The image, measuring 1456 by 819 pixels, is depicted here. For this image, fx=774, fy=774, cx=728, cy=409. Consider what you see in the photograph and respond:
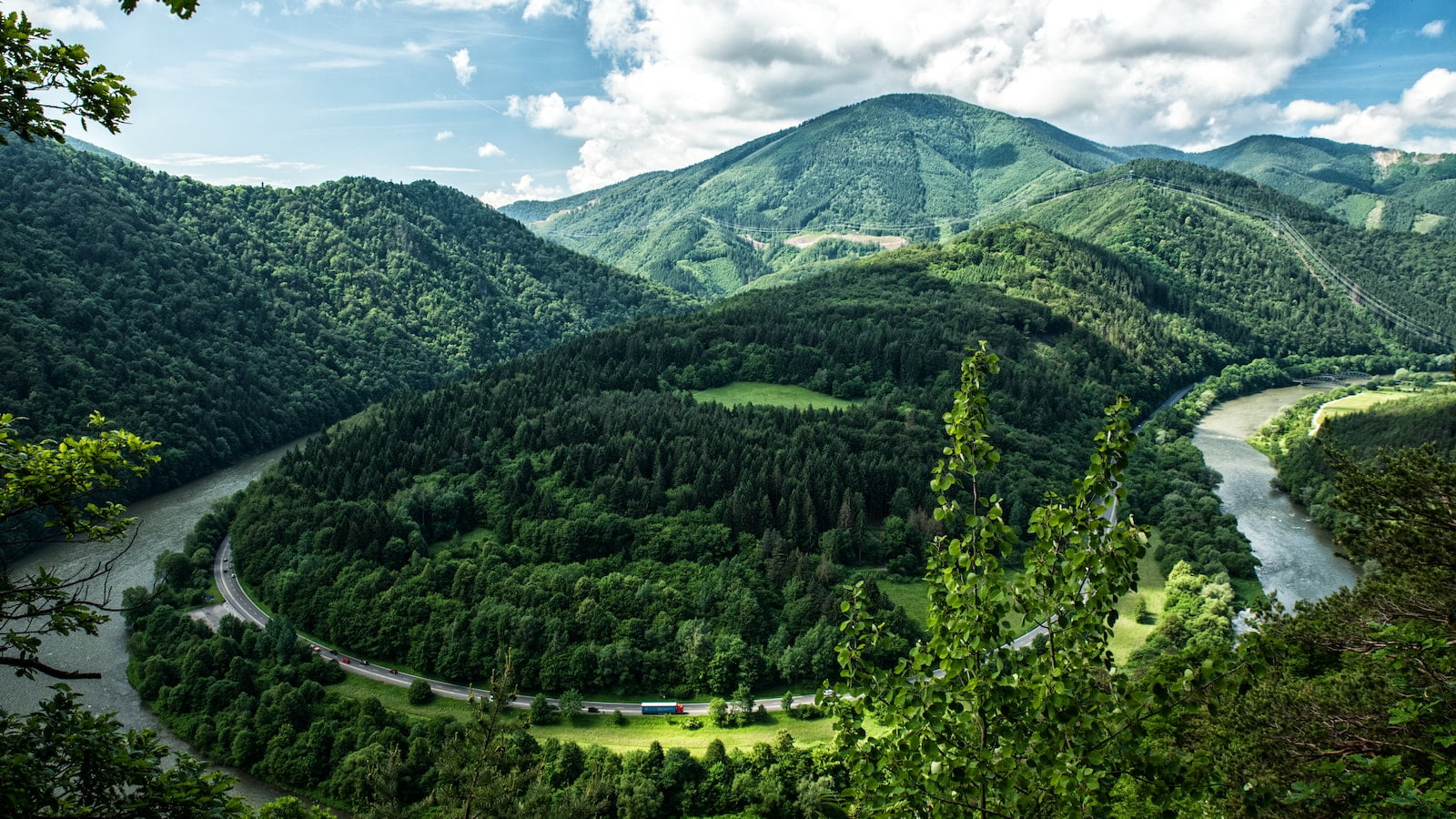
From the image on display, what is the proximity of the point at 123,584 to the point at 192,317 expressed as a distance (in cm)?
7755

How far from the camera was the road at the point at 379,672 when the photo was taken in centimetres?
5812

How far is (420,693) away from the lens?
5816 cm

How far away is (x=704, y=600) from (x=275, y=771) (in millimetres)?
32185

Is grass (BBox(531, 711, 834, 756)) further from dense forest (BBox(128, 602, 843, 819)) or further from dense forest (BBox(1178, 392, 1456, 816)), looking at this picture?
dense forest (BBox(1178, 392, 1456, 816))

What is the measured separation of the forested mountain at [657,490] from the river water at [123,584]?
11.6 metres

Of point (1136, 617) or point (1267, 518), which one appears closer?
point (1136, 617)

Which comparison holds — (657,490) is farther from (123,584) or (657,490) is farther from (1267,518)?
(1267,518)

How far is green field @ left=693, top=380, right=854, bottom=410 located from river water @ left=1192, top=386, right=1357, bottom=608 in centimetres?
5085

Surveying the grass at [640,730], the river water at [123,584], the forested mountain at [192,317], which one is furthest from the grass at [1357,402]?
the forested mountain at [192,317]

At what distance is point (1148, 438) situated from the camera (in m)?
120

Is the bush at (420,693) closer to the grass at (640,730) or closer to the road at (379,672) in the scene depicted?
the grass at (640,730)

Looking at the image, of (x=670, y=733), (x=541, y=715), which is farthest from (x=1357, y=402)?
(x=541, y=715)

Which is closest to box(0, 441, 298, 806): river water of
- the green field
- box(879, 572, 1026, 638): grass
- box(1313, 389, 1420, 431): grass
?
box(879, 572, 1026, 638): grass

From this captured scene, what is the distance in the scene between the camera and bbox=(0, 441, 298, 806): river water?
183ft
